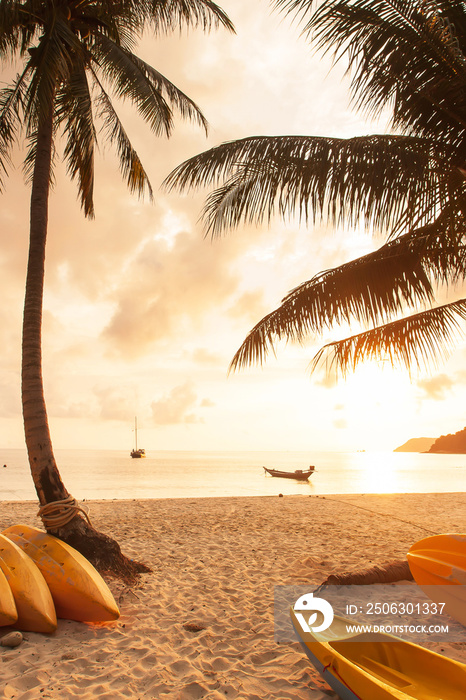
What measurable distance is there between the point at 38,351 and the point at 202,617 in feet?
11.1

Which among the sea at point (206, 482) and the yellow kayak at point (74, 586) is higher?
the yellow kayak at point (74, 586)

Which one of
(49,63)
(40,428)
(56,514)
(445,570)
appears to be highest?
(49,63)

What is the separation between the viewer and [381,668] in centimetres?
273

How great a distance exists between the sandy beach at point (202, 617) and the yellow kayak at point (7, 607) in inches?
7.6

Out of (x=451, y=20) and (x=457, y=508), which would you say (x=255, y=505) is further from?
(x=451, y=20)

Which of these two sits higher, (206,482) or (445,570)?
(445,570)

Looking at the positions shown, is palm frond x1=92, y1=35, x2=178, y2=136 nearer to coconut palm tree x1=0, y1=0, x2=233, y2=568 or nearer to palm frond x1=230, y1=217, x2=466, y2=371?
coconut palm tree x1=0, y1=0, x2=233, y2=568

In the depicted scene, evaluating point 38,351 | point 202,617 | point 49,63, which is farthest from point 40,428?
point 49,63

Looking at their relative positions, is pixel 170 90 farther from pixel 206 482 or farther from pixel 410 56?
pixel 206 482

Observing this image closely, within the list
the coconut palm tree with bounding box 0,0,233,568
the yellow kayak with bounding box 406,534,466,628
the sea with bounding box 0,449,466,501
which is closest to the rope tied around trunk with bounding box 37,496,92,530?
the coconut palm tree with bounding box 0,0,233,568

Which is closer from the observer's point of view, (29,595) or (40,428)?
(29,595)

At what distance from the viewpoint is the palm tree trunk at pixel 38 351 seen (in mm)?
4855

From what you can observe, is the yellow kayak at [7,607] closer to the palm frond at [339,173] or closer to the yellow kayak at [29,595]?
the yellow kayak at [29,595]

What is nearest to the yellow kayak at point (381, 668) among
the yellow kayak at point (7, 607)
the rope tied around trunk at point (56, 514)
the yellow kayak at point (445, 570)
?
the yellow kayak at point (445, 570)
